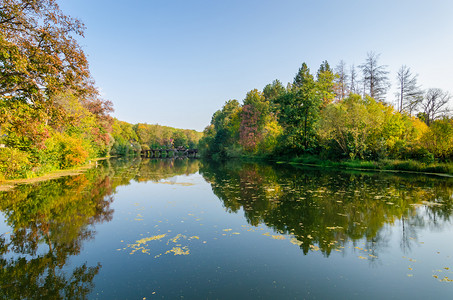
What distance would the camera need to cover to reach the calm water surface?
3.95 meters

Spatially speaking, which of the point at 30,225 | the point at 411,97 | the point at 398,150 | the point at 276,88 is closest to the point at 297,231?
the point at 30,225

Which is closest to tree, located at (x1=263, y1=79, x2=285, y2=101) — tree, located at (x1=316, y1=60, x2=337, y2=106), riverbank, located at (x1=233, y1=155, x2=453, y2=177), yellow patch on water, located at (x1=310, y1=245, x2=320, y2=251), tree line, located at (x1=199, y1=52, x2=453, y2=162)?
tree line, located at (x1=199, y1=52, x2=453, y2=162)

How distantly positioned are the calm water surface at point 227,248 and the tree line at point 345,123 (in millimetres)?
13975

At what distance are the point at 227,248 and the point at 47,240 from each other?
4.47 metres

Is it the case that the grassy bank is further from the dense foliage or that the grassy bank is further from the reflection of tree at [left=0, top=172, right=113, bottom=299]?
the dense foliage

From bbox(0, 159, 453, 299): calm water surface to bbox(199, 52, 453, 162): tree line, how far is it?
14.0 meters

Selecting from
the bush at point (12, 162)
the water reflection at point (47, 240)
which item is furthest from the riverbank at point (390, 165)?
the bush at point (12, 162)

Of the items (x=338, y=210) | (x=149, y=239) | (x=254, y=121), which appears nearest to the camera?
(x=149, y=239)

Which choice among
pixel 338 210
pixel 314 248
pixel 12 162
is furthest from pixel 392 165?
pixel 12 162

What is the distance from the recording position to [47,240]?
5.86 meters

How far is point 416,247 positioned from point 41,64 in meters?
13.1

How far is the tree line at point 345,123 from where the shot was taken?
22.2 m

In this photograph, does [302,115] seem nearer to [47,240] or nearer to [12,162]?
[12,162]

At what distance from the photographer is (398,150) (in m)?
22.6
